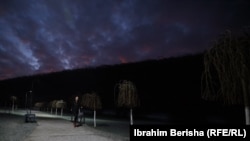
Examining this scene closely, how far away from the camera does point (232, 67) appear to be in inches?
240

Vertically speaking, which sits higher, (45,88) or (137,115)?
(45,88)

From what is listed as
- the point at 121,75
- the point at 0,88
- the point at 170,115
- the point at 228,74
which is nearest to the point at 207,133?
the point at 228,74

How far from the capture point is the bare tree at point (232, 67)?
5.92 metres

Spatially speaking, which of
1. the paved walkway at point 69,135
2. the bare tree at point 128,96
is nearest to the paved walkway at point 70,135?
the paved walkway at point 69,135

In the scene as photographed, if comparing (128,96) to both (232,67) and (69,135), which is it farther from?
(232,67)

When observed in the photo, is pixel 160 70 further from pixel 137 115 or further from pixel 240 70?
pixel 240 70

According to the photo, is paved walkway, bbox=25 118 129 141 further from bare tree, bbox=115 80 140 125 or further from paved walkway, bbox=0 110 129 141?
bare tree, bbox=115 80 140 125

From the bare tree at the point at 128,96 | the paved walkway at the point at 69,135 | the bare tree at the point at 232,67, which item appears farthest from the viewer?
the bare tree at the point at 128,96

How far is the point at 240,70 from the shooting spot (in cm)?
596

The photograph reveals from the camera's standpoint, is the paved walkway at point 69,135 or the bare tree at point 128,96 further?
the bare tree at point 128,96

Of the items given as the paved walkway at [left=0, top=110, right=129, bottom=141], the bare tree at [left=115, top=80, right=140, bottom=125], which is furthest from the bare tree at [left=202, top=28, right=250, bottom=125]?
the bare tree at [left=115, top=80, right=140, bottom=125]

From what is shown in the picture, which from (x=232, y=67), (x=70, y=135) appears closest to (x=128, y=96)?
(x=70, y=135)

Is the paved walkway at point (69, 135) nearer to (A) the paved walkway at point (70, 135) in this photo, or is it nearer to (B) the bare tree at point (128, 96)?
(A) the paved walkway at point (70, 135)

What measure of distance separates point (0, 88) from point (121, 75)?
2905 inches
